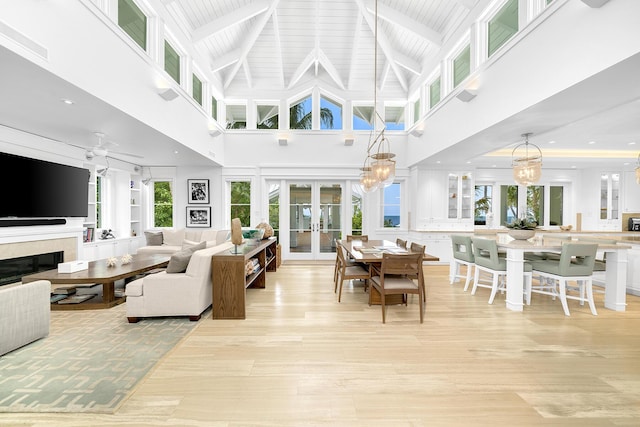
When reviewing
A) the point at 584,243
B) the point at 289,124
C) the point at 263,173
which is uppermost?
the point at 289,124

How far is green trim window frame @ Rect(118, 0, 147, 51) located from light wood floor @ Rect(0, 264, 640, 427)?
3900mm

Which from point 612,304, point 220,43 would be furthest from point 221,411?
point 220,43

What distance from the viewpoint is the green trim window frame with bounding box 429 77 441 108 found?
600 centimetres

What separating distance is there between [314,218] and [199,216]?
309 centimetres

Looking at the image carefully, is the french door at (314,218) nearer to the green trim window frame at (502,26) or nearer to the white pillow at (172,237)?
the white pillow at (172,237)

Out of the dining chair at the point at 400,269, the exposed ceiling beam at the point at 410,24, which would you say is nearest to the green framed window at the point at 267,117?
the exposed ceiling beam at the point at 410,24

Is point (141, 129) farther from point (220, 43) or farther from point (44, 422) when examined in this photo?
point (44, 422)

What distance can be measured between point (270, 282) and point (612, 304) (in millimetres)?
5242

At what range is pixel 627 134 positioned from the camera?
5.41m

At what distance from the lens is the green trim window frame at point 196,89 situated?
6043 millimetres

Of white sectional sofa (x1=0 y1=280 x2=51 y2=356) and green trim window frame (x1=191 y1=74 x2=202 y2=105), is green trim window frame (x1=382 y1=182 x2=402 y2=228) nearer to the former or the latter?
green trim window frame (x1=191 y1=74 x2=202 y2=105)

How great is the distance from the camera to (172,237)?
24.1 feet

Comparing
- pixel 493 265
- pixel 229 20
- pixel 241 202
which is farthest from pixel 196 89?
pixel 493 265

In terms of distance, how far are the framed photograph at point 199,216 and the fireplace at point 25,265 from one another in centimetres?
277
